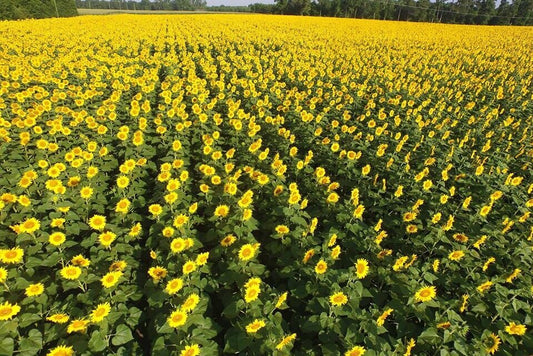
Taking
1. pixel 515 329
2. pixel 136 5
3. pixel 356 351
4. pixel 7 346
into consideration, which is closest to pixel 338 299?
pixel 356 351

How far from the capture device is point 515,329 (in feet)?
9.66

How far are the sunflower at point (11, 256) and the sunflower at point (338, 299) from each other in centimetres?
353

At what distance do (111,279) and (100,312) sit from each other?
43 centimetres

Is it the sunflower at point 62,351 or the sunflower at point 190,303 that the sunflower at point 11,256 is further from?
the sunflower at point 190,303

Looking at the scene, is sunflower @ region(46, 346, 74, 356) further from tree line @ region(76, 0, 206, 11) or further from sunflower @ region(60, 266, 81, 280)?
tree line @ region(76, 0, 206, 11)

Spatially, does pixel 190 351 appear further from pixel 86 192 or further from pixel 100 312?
pixel 86 192

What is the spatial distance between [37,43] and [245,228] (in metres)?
17.9

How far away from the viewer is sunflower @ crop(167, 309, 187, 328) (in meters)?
2.77

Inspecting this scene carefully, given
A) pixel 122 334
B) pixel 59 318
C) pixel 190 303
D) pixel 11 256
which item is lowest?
pixel 122 334

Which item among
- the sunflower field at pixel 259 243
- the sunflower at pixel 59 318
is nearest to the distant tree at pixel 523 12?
the sunflower field at pixel 259 243

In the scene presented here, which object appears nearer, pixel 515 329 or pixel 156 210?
pixel 515 329

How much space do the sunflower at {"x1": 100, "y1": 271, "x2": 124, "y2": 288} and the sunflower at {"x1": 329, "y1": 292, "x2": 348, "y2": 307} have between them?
231 centimetres

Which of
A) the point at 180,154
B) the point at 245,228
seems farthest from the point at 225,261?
the point at 180,154

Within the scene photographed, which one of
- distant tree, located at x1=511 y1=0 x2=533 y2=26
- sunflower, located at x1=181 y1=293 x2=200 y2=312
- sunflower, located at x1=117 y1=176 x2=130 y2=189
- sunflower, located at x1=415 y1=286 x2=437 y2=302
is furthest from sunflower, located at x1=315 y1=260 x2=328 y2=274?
distant tree, located at x1=511 y1=0 x2=533 y2=26
